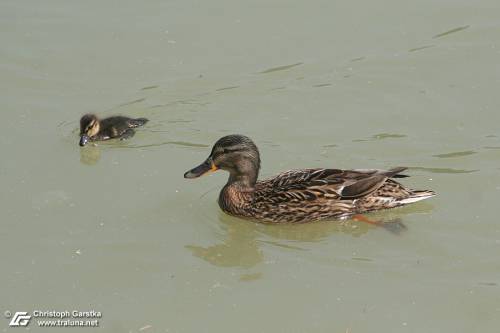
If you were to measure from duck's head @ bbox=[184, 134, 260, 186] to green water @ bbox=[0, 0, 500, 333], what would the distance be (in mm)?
275

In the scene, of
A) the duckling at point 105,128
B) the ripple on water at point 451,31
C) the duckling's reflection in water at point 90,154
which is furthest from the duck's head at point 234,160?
A: the ripple on water at point 451,31

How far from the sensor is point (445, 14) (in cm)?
978

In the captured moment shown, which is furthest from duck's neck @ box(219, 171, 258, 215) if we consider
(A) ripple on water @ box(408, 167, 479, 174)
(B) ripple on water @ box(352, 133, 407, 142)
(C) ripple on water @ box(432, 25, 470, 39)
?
(C) ripple on water @ box(432, 25, 470, 39)

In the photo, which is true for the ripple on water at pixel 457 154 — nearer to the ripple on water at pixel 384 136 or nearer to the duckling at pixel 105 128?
the ripple on water at pixel 384 136

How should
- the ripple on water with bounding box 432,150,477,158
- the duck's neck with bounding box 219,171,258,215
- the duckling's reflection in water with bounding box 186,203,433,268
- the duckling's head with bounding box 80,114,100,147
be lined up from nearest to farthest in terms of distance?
the duckling's reflection in water with bounding box 186,203,433,268 < the duck's neck with bounding box 219,171,258,215 < the ripple on water with bounding box 432,150,477,158 < the duckling's head with bounding box 80,114,100,147

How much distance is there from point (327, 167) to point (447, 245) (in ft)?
4.95

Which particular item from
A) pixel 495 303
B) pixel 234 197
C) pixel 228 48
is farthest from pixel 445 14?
pixel 495 303

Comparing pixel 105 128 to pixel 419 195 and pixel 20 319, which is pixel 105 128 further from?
pixel 419 195

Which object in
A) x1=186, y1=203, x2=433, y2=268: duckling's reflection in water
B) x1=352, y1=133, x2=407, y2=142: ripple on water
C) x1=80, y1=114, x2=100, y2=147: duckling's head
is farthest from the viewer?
x1=80, y1=114, x2=100, y2=147: duckling's head

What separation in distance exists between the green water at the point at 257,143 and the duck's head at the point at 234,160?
275 millimetres

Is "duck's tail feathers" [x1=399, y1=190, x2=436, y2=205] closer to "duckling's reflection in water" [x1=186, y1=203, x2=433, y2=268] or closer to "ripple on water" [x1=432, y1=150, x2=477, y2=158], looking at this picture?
"duckling's reflection in water" [x1=186, y1=203, x2=433, y2=268]

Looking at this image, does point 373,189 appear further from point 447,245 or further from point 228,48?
point 228,48

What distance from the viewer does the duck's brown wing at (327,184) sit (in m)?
6.93

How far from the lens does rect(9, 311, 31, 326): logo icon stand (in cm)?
575
